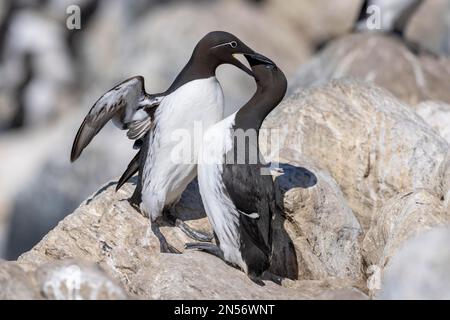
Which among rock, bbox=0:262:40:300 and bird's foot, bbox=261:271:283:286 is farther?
bird's foot, bbox=261:271:283:286

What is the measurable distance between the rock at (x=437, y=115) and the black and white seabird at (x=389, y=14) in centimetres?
427

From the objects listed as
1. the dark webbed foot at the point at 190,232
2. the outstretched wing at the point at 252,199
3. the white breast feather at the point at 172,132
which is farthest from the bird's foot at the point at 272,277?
the white breast feather at the point at 172,132

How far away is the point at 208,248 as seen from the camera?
8.62 m

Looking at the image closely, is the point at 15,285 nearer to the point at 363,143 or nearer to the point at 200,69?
the point at 200,69

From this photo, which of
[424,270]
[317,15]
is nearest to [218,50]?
[424,270]

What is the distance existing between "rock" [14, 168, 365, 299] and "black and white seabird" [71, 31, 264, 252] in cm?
22

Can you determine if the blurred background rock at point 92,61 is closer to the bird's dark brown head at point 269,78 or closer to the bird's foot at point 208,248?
the bird's dark brown head at point 269,78

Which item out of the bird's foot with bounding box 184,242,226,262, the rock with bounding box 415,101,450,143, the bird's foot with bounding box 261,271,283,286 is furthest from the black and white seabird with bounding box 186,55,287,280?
the rock with bounding box 415,101,450,143

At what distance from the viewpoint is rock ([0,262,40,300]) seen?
720 cm

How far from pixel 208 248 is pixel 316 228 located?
1.26 metres

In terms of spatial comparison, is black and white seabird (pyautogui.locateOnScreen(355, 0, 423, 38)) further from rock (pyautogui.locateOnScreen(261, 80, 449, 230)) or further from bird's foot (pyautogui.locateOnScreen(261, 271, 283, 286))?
bird's foot (pyautogui.locateOnScreen(261, 271, 283, 286))

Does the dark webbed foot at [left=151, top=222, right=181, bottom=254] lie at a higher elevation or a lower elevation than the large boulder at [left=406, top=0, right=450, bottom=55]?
lower

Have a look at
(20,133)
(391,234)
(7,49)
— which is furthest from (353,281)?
(7,49)
